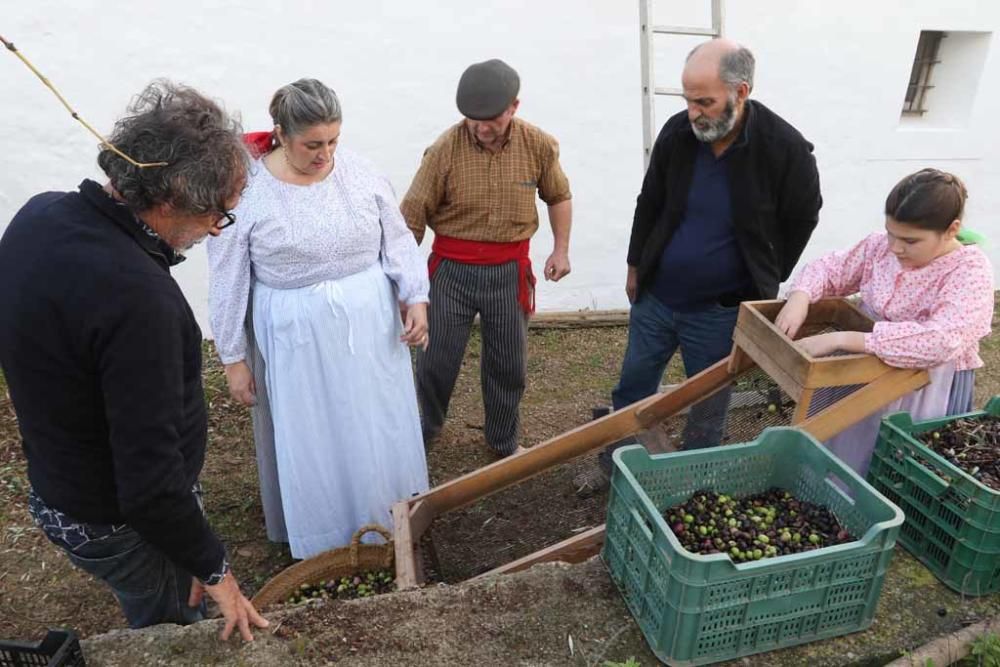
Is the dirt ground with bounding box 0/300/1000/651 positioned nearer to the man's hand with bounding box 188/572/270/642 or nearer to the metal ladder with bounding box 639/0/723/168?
the man's hand with bounding box 188/572/270/642

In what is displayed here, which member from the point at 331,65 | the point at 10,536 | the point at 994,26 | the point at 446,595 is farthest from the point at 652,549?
the point at 994,26

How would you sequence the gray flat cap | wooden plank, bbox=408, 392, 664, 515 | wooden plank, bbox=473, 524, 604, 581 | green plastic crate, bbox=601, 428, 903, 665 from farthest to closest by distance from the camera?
the gray flat cap, wooden plank, bbox=408, 392, 664, 515, wooden plank, bbox=473, 524, 604, 581, green plastic crate, bbox=601, 428, 903, 665

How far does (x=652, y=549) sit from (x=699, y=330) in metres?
1.69

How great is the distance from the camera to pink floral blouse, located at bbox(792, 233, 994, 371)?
207 cm

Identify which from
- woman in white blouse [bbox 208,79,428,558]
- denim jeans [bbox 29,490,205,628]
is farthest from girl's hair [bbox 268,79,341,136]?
denim jeans [bbox 29,490,205,628]

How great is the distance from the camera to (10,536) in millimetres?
3441

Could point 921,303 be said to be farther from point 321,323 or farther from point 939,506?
point 321,323

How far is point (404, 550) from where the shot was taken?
97.8 inches

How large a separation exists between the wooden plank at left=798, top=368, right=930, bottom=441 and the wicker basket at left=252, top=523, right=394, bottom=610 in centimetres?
157

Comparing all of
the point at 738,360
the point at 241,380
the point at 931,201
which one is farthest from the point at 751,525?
the point at 241,380

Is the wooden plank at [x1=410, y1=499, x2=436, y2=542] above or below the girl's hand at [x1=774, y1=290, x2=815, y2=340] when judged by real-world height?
below

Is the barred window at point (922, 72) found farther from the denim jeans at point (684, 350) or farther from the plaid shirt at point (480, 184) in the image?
the plaid shirt at point (480, 184)

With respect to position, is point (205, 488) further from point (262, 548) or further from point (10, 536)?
point (10, 536)

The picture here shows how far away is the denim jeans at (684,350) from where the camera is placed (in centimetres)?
281
